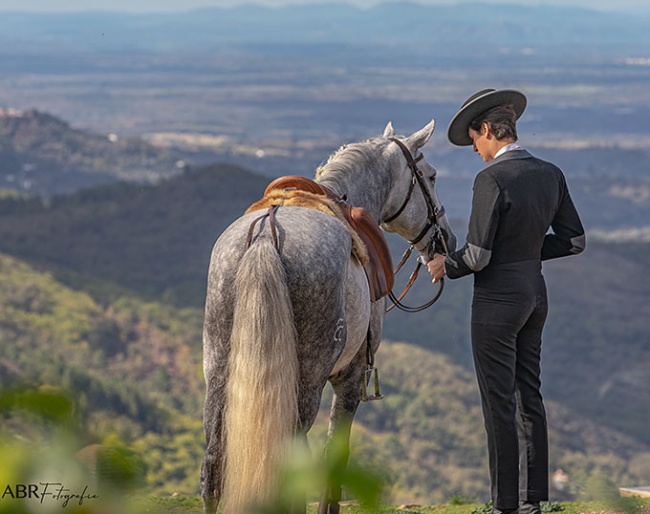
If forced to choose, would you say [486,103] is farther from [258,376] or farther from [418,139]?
[258,376]

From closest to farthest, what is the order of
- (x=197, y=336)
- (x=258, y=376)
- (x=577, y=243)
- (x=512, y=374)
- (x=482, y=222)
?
(x=258, y=376)
(x=482, y=222)
(x=512, y=374)
(x=577, y=243)
(x=197, y=336)

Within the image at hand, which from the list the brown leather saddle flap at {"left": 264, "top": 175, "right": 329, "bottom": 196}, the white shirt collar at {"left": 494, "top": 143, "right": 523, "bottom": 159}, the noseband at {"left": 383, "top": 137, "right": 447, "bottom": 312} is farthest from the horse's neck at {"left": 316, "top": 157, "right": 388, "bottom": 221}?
the white shirt collar at {"left": 494, "top": 143, "right": 523, "bottom": 159}

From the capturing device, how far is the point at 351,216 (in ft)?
15.9

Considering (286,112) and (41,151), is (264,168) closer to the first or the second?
(41,151)

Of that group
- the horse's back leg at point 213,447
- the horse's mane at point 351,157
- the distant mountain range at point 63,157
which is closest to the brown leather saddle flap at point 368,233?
the horse's mane at point 351,157

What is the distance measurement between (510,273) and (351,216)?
71 centimetres

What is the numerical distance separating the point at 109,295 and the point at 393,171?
4937 centimetres

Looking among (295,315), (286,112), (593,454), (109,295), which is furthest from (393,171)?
(286,112)

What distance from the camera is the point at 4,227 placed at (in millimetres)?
67000

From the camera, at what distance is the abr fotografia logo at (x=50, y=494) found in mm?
1100

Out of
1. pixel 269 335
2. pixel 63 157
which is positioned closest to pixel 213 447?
pixel 269 335

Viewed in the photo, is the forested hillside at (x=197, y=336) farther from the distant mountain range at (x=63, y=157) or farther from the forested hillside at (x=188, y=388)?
the distant mountain range at (x=63, y=157)

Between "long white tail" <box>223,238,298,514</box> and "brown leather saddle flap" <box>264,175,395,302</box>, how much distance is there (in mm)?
727

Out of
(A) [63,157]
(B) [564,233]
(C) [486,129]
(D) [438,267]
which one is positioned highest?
(A) [63,157]
